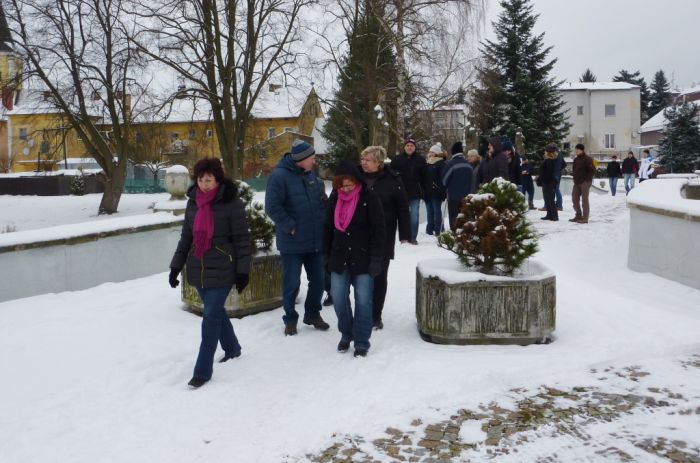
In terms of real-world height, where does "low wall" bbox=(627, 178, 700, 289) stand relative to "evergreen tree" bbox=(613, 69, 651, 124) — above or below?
below

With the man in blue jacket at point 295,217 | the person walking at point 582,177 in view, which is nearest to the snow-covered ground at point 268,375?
the man in blue jacket at point 295,217

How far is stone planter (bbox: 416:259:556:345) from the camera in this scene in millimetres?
5590

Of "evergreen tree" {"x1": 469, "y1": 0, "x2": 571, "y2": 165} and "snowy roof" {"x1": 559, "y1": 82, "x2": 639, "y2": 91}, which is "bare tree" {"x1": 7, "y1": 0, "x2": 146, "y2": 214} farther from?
"snowy roof" {"x1": 559, "y1": 82, "x2": 639, "y2": 91}

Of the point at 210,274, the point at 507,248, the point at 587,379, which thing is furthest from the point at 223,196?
the point at 587,379

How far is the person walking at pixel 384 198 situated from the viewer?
6312 mm

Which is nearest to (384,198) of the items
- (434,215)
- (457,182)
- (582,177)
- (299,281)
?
(299,281)

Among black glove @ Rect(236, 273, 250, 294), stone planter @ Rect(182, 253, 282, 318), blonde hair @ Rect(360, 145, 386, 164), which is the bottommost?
stone planter @ Rect(182, 253, 282, 318)

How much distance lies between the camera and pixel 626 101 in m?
64.0

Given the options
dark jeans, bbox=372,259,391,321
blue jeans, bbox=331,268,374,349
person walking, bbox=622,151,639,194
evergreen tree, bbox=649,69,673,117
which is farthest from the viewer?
evergreen tree, bbox=649,69,673,117

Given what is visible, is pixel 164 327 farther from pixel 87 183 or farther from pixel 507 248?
pixel 87 183

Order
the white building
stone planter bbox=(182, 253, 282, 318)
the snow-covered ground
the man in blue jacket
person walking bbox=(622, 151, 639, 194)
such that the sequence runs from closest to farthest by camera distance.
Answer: the snow-covered ground
the man in blue jacket
stone planter bbox=(182, 253, 282, 318)
person walking bbox=(622, 151, 639, 194)
the white building

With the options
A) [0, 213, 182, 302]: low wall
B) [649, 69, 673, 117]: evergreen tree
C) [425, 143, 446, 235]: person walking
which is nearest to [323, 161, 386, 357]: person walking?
[0, 213, 182, 302]: low wall

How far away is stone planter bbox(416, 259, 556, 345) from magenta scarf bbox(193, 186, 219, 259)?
6.82 ft

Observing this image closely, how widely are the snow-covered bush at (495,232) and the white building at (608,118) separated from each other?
62166 millimetres
